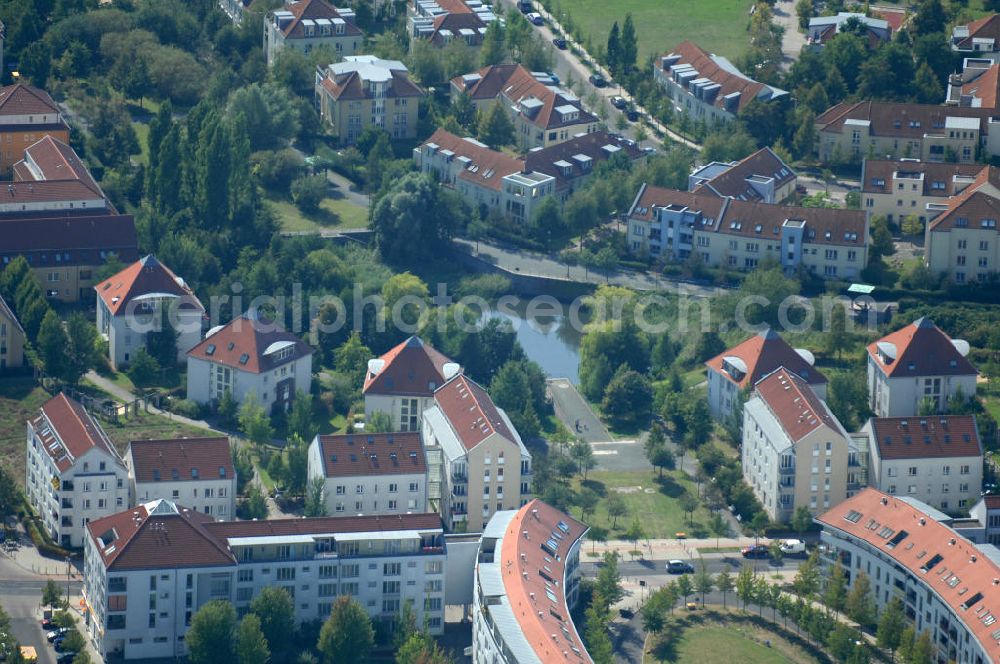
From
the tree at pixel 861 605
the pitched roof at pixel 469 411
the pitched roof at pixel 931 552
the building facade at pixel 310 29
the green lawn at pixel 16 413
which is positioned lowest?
the tree at pixel 861 605

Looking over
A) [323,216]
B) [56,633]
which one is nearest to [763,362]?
[323,216]

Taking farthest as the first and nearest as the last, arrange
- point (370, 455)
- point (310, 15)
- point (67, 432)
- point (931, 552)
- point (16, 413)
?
point (310, 15) < point (16, 413) < point (370, 455) < point (67, 432) < point (931, 552)

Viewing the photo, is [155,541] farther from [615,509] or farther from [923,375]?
[923,375]

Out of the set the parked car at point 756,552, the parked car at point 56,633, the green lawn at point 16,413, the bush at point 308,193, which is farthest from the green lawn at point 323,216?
the parked car at point 56,633

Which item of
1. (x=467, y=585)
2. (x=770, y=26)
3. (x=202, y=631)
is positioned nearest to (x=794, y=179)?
(x=770, y=26)

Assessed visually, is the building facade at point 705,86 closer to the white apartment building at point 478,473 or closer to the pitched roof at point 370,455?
the white apartment building at point 478,473

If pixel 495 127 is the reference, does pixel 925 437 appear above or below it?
below
